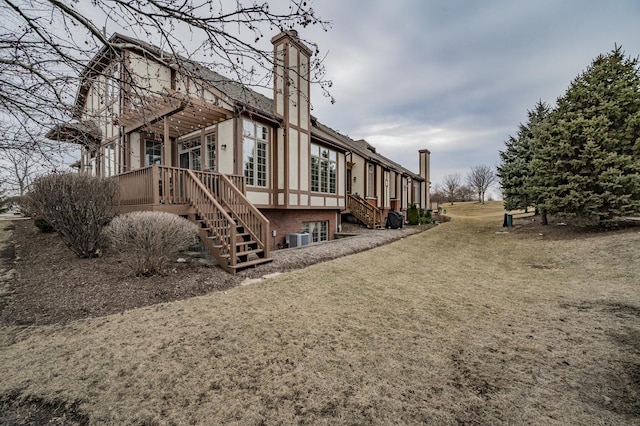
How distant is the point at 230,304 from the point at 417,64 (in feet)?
34.9

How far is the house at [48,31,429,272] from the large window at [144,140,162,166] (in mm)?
39

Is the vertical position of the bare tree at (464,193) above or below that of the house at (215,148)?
above

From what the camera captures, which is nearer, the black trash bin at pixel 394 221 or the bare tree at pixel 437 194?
the black trash bin at pixel 394 221

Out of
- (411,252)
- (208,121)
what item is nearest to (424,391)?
(411,252)

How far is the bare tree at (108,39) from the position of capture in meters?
2.90

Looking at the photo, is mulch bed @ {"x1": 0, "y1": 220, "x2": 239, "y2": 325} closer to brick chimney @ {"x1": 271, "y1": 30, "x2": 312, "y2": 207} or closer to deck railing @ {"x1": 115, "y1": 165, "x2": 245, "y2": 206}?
deck railing @ {"x1": 115, "y1": 165, "x2": 245, "y2": 206}

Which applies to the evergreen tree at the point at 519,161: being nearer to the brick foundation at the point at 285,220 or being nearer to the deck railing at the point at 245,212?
the brick foundation at the point at 285,220

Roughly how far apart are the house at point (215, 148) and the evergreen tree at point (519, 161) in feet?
29.6

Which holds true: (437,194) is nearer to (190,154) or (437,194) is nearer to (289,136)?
(289,136)

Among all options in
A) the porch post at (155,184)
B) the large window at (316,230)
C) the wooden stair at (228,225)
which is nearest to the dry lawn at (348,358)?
the wooden stair at (228,225)

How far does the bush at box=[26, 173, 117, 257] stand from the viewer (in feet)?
20.4

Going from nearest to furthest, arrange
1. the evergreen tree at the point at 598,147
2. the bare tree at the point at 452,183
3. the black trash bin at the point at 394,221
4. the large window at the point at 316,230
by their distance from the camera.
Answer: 1. the evergreen tree at the point at 598,147
2. the large window at the point at 316,230
3. the black trash bin at the point at 394,221
4. the bare tree at the point at 452,183

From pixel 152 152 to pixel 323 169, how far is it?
720 centimetres

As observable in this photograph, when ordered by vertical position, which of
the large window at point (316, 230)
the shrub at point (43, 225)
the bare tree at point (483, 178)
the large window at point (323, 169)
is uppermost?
the bare tree at point (483, 178)
